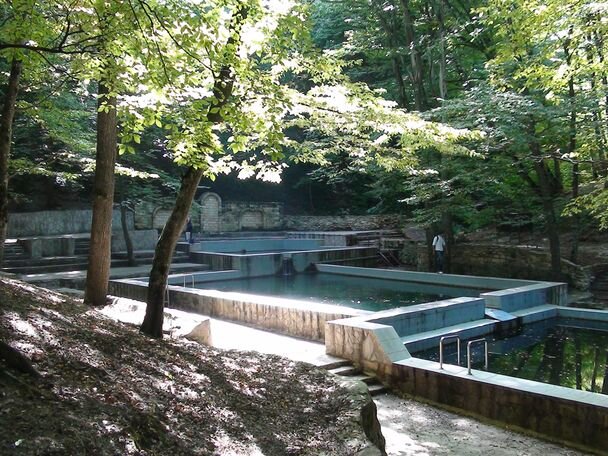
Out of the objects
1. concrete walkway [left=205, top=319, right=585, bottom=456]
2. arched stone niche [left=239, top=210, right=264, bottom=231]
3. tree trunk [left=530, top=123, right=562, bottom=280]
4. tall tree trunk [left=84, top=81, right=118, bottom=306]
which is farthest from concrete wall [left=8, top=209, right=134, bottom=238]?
concrete walkway [left=205, top=319, right=585, bottom=456]

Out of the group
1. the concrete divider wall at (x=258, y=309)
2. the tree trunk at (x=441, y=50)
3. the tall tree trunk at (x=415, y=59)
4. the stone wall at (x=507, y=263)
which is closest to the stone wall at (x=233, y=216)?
the tall tree trunk at (x=415, y=59)

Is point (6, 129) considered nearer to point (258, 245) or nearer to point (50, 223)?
point (50, 223)

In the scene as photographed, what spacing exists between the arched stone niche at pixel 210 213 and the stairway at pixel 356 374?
2228 centimetres

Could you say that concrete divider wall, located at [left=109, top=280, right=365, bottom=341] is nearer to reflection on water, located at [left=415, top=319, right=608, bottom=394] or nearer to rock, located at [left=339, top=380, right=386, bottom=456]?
reflection on water, located at [left=415, top=319, right=608, bottom=394]

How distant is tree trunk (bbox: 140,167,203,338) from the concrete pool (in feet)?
9.70

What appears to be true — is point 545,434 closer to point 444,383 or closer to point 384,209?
point 444,383

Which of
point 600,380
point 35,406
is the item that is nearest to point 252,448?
point 35,406

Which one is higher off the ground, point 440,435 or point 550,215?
point 550,215

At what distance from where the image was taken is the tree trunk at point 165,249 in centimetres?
584

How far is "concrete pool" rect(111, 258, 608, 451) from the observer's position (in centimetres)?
555

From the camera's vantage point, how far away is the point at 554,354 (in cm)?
894

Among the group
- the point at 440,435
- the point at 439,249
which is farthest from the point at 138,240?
the point at 440,435

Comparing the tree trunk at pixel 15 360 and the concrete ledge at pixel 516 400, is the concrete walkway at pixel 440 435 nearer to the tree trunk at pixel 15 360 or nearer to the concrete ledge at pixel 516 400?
the concrete ledge at pixel 516 400

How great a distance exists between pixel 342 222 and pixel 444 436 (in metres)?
25.0
